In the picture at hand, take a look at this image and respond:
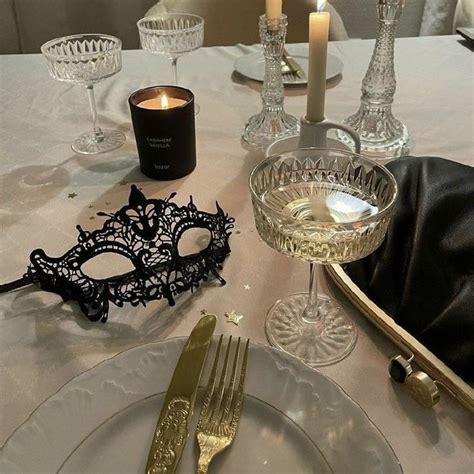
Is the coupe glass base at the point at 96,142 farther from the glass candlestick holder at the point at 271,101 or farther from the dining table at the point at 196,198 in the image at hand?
the glass candlestick holder at the point at 271,101

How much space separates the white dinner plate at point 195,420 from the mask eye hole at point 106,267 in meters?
0.15

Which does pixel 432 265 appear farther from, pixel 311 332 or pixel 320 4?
pixel 320 4

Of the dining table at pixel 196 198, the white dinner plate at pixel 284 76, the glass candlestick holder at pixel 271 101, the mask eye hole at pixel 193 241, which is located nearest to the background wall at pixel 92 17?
the dining table at pixel 196 198

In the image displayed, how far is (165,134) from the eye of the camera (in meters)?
0.73

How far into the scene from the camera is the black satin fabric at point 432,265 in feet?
1.56

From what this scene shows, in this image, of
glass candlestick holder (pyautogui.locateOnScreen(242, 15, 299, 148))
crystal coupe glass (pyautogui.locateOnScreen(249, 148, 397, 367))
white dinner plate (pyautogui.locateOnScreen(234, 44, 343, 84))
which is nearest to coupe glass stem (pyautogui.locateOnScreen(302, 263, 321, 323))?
crystal coupe glass (pyautogui.locateOnScreen(249, 148, 397, 367))

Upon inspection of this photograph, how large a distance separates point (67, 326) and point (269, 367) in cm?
20

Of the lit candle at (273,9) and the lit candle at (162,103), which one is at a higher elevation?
the lit candle at (273,9)

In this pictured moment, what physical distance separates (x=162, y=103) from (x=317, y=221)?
1.12 feet

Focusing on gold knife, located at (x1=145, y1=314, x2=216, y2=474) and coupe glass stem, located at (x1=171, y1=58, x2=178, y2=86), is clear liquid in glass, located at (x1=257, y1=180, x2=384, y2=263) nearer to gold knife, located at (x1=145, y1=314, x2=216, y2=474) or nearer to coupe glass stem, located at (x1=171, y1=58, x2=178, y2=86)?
gold knife, located at (x1=145, y1=314, x2=216, y2=474)

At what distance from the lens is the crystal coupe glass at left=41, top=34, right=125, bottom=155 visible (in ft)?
2.67

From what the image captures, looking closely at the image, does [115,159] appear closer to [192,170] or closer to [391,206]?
[192,170]

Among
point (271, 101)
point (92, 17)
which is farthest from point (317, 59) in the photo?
point (92, 17)

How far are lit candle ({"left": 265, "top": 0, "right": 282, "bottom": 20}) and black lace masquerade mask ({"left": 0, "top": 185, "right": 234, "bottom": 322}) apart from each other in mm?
356
